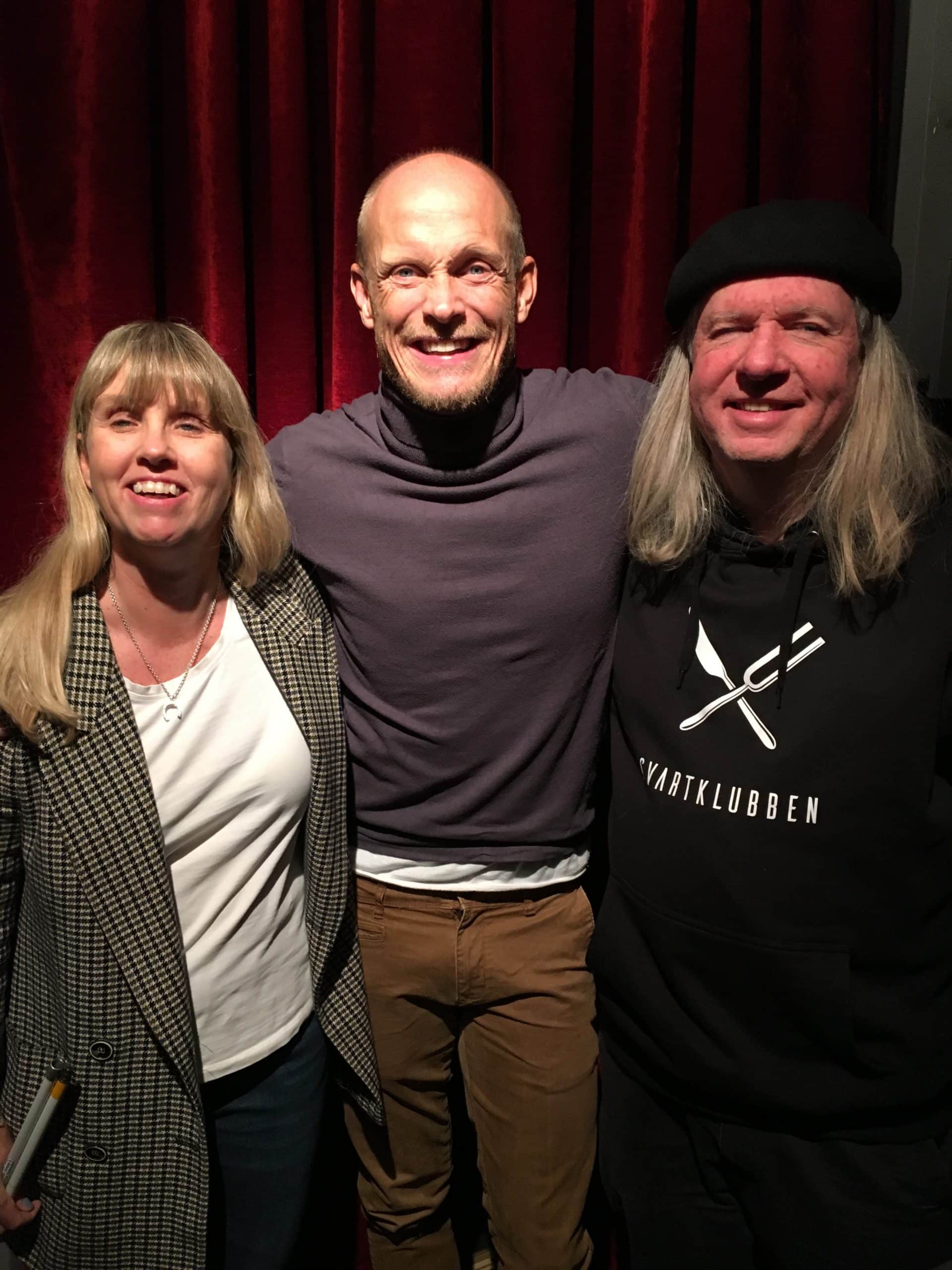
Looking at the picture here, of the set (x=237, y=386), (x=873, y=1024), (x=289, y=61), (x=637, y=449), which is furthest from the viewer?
(x=289, y=61)

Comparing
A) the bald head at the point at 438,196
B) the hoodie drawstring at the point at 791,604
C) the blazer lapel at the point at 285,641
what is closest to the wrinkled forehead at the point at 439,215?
the bald head at the point at 438,196

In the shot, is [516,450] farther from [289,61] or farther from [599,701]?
[289,61]

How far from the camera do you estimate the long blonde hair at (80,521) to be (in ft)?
3.87

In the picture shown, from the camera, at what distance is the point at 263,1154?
54.4 inches

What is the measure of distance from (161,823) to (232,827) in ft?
0.31

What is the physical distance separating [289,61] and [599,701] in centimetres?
123

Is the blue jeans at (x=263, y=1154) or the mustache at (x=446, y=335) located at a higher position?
the mustache at (x=446, y=335)

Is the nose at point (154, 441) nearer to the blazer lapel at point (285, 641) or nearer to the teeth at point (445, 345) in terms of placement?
the blazer lapel at point (285, 641)

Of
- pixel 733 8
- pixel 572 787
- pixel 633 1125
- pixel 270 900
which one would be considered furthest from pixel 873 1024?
pixel 733 8

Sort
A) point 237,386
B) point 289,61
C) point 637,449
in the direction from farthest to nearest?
point 289,61, point 637,449, point 237,386

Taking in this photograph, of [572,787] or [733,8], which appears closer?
[572,787]

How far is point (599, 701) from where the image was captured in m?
1.48

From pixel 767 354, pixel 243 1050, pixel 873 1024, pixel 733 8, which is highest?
pixel 733 8

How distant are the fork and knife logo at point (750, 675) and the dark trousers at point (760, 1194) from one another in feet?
1.80
